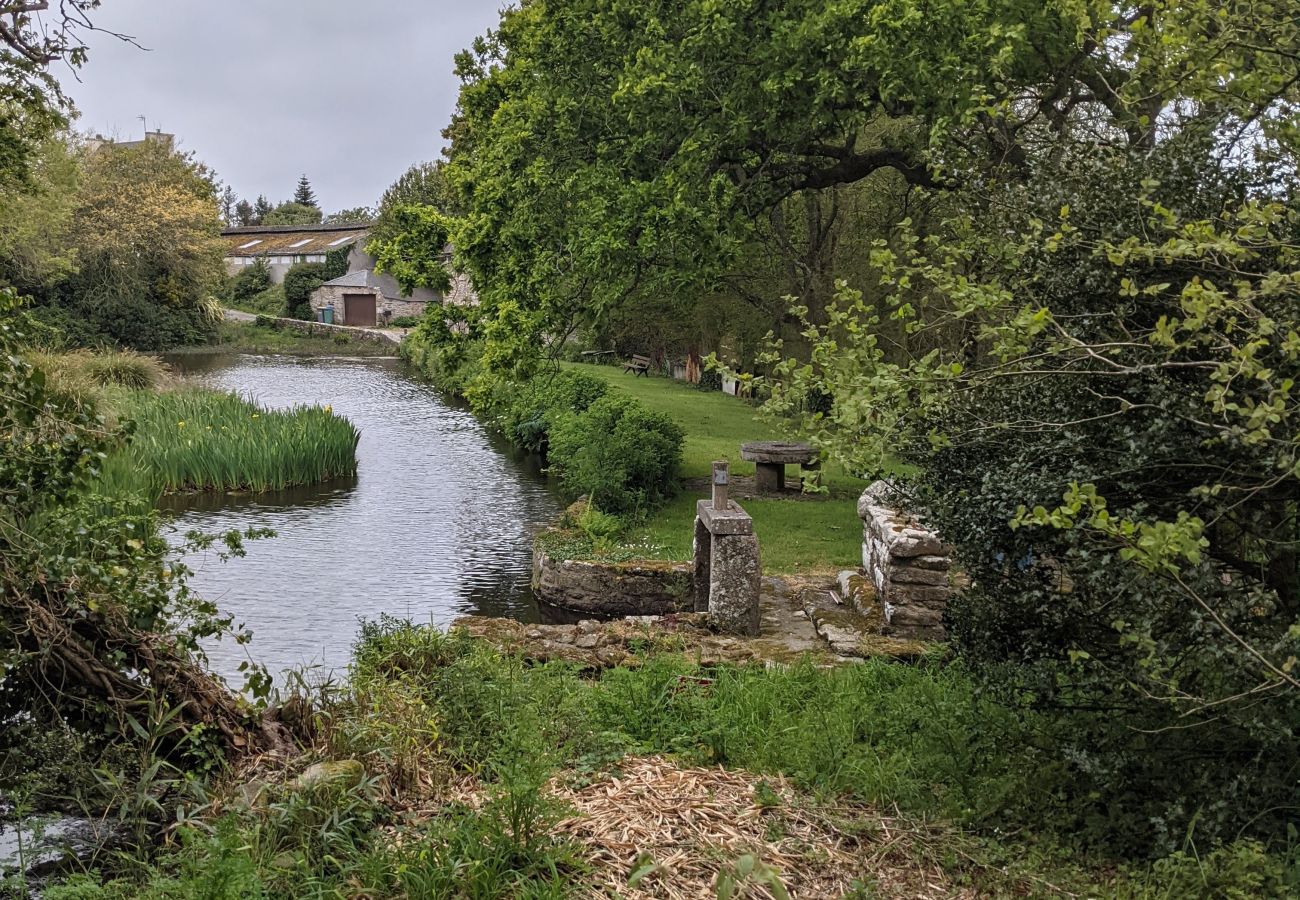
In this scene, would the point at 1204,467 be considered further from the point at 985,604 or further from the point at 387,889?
the point at 387,889

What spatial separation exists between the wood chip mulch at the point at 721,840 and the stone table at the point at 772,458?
12.5 metres

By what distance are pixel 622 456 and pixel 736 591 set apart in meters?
7.04

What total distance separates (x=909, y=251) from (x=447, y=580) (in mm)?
9875

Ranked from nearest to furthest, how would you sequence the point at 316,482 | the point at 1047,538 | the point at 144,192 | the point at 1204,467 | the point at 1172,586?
the point at 1172,586, the point at 1204,467, the point at 1047,538, the point at 316,482, the point at 144,192

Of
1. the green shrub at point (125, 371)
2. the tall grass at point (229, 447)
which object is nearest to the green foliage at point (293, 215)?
the green shrub at point (125, 371)

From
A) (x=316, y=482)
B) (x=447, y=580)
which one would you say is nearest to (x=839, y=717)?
(x=447, y=580)

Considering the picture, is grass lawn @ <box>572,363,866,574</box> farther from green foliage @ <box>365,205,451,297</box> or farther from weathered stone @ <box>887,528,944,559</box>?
green foliage @ <box>365,205,451,297</box>

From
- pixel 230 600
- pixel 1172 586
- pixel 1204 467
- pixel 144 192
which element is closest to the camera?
pixel 1172 586

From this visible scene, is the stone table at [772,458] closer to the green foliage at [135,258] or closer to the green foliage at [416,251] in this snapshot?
the green foliage at [416,251]

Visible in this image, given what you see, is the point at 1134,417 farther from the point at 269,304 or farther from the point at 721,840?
the point at 269,304

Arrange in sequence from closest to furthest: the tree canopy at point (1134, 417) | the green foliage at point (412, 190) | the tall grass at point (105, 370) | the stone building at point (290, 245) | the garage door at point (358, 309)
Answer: the tree canopy at point (1134, 417), the tall grass at point (105, 370), the green foliage at point (412, 190), the garage door at point (358, 309), the stone building at point (290, 245)

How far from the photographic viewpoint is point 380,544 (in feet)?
52.1

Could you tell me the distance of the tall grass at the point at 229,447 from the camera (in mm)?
18391

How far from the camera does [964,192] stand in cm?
604
